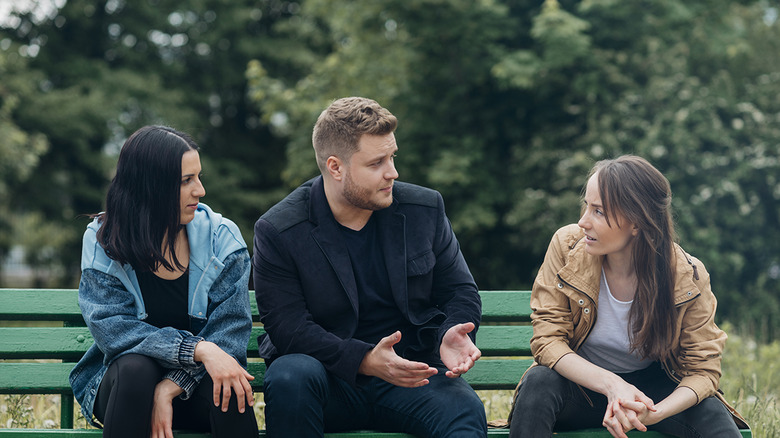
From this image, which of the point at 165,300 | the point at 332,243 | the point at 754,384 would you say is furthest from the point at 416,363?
the point at 754,384

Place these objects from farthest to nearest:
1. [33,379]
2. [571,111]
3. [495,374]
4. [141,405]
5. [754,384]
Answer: [571,111] → [754,384] → [495,374] → [33,379] → [141,405]

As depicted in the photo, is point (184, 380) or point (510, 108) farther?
point (510, 108)

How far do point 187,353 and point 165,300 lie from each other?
1.01ft

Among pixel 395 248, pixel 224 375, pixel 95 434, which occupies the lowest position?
pixel 95 434

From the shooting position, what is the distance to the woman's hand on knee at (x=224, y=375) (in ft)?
9.42

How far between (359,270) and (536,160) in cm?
944

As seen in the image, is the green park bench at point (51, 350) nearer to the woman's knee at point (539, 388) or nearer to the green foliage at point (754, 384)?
the woman's knee at point (539, 388)

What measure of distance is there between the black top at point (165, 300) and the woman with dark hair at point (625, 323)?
4.24ft

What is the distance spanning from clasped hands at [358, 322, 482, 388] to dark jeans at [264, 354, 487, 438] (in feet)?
0.29

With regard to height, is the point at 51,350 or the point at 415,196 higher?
the point at 415,196

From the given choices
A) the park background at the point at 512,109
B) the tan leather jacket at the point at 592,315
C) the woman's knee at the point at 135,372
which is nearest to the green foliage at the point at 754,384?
the tan leather jacket at the point at 592,315

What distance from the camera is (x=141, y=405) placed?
2.83 m

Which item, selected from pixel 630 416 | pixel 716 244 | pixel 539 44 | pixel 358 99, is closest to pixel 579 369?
pixel 630 416

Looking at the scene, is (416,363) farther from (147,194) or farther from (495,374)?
(147,194)
